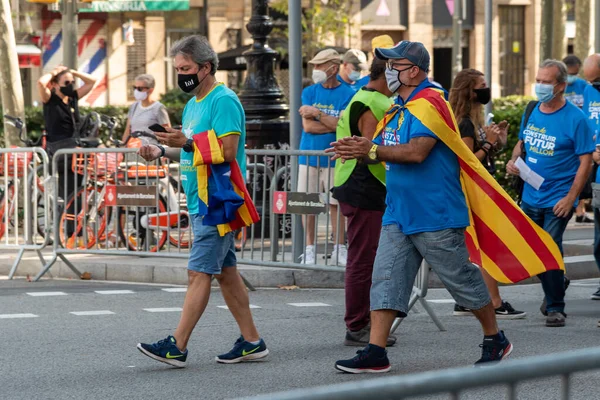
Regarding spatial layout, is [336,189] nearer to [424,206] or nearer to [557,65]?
[424,206]

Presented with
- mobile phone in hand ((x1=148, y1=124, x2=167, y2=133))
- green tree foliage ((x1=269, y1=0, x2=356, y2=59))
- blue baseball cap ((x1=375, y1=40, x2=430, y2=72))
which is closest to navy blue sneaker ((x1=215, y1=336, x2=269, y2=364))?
mobile phone in hand ((x1=148, y1=124, x2=167, y2=133))

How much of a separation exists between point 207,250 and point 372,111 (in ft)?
4.18

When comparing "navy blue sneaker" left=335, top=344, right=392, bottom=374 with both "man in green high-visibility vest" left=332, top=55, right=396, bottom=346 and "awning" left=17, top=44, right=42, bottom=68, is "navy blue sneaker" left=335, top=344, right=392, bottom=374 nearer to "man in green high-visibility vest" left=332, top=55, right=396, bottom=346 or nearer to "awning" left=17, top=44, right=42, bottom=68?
"man in green high-visibility vest" left=332, top=55, right=396, bottom=346

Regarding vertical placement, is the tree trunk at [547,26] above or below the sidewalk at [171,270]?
above

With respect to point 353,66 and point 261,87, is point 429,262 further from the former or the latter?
point 261,87

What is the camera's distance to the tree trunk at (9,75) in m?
16.0

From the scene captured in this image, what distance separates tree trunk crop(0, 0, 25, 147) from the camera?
16.0 meters

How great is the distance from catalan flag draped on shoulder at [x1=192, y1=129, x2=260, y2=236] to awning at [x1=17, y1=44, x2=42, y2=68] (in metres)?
29.6

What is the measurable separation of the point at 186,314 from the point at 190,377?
37 centimetres

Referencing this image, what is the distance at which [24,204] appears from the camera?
11500 mm

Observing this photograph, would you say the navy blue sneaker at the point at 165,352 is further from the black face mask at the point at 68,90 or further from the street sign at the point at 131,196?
the black face mask at the point at 68,90

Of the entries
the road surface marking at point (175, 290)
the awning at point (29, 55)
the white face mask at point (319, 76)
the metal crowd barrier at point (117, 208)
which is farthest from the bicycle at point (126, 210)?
the awning at point (29, 55)

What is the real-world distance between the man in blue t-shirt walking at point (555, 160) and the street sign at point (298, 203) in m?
Result: 1.79

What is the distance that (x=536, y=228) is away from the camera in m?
6.57
